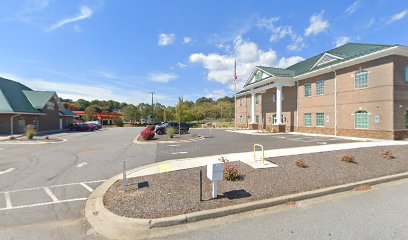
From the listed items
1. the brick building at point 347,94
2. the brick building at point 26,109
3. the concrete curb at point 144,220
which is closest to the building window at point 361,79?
the brick building at point 347,94

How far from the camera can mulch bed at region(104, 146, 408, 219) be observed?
4.85m

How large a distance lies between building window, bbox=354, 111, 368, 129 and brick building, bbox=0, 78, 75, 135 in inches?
1583

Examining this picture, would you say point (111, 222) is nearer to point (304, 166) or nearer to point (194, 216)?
point (194, 216)

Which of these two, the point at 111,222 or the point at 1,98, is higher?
the point at 1,98

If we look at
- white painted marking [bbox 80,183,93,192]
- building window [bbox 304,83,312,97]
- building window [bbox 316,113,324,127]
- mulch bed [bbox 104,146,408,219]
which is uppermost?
building window [bbox 304,83,312,97]

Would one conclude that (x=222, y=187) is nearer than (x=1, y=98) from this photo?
Yes

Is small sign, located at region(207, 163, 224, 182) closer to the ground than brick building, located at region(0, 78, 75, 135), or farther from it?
closer to the ground

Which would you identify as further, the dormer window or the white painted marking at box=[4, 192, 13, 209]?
the dormer window

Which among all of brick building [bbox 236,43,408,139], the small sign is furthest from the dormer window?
the small sign

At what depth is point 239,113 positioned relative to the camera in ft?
140

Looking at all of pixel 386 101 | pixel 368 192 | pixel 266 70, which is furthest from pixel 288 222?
pixel 266 70

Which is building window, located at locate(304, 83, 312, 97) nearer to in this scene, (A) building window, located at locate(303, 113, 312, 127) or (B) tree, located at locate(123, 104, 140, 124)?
(A) building window, located at locate(303, 113, 312, 127)

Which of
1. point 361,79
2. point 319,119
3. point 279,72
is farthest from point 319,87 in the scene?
point 279,72

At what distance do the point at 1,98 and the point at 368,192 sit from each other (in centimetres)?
4032
